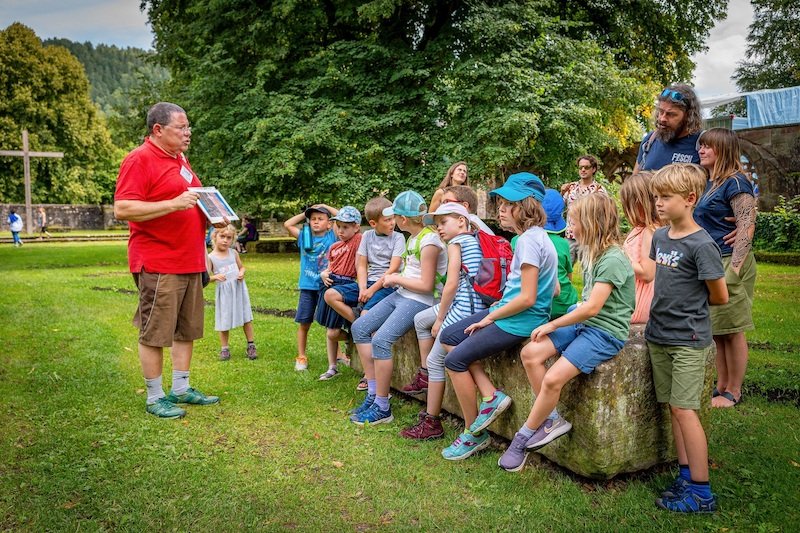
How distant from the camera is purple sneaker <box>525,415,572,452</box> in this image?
11.7ft

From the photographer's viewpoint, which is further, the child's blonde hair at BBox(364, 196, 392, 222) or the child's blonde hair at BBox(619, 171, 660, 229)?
the child's blonde hair at BBox(364, 196, 392, 222)

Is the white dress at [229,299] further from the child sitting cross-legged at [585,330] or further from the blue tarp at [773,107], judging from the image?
the blue tarp at [773,107]

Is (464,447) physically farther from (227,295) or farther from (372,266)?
(227,295)

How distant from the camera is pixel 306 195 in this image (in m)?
17.7

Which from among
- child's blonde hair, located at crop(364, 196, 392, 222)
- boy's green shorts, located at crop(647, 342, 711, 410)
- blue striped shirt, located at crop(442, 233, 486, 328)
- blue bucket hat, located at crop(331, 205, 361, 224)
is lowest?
boy's green shorts, located at crop(647, 342, 711, 410)

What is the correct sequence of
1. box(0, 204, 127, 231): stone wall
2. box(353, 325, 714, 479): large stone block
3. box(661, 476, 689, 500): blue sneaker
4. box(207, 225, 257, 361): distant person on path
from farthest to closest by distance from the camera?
1. box(0, 204, 127, 231): stone wall
2. box(207, 225, 257, 361): distant person on path
3. box(353, 325, 714, 479): large stone block
4. box(661, 476, 689, 500): blue sneaker

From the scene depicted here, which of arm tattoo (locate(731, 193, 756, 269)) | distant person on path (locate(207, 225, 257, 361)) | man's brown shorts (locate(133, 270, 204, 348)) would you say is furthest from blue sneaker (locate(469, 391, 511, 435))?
distant person on path (locate(207, 225, 257, 361))

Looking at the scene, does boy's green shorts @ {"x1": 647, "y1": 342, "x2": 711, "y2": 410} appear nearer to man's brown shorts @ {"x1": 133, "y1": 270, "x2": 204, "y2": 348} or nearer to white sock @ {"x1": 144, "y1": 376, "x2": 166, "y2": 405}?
man's brown shorts @ {"x1": 133, "y1": 270, "x2": 204, "y2": 348}

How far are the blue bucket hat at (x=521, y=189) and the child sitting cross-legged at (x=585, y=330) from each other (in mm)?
287

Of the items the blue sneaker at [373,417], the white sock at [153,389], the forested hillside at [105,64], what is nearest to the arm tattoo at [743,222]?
the blue sneaker at [373,417]

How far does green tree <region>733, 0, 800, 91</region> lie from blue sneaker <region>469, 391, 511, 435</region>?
1504 inches

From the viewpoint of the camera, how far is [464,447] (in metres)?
4.08

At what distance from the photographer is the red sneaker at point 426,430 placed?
443cm

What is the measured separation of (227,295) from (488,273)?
140 inches
